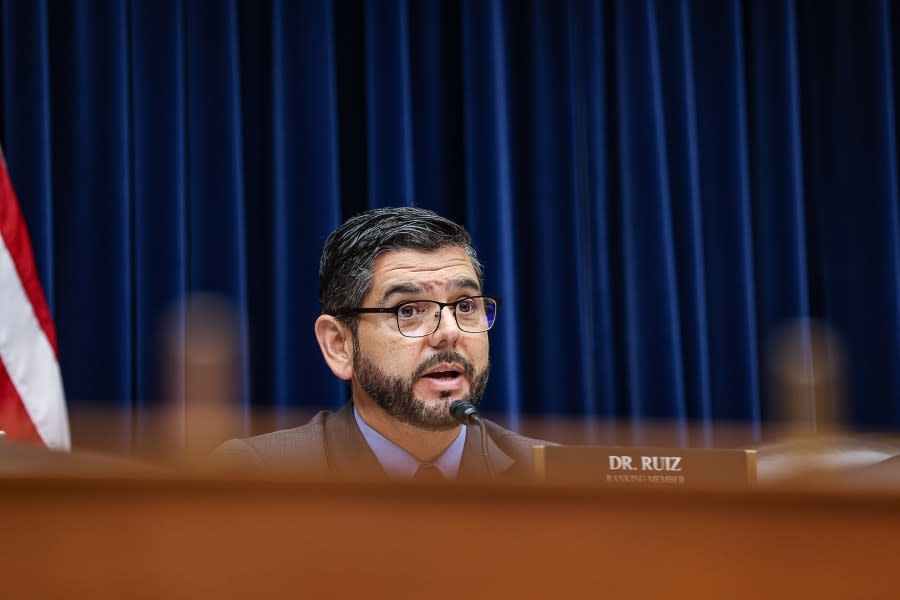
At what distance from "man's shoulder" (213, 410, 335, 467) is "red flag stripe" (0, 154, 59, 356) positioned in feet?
2.68

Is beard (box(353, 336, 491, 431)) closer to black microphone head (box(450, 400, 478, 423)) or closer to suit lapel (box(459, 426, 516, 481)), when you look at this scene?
suit lapel (box(459, 426, 516, 481))

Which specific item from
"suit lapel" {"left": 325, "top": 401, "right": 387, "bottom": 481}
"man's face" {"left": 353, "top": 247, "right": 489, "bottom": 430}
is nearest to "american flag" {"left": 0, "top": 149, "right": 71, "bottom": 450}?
"suit lapel" {"left": 325, "top": 401, "right": 387, "bottom": 481}

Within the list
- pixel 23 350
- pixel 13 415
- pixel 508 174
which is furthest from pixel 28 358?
pixel 508 174

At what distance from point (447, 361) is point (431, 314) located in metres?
0.10

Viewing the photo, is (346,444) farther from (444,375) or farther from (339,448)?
(444,375)

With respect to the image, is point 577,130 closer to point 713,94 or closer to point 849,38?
point 713,94

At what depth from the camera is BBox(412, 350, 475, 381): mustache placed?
72.6 inches

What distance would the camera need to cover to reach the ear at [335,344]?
197 centimetres

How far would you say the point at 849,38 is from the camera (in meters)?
3.36

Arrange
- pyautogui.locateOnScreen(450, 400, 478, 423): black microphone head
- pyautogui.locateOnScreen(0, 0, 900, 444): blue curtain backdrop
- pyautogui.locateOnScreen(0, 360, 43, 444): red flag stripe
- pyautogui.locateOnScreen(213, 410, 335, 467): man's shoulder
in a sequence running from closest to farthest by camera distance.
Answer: pyautogui.locateOnScreen(450, 400, 478, 423): black microphone head < pyautogui.locateOnScreen(213, 410, 335, 467): man's shoulder < pyautogui.locateOnScreen(0, 360, 43, 444): red flag stripe < pyautogui.locateOnScreen(0, 0, 900, 444): blue curtain backdrop

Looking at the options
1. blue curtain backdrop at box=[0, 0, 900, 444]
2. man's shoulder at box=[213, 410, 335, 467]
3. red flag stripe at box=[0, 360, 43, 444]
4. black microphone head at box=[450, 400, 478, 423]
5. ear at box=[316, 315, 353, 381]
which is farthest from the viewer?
blue curtain backdrop at box=[0, 0, 900, 444]

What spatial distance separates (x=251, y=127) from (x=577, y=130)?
1052 mm

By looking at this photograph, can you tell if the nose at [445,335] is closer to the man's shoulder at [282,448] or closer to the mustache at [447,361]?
the mustache at [447,361]

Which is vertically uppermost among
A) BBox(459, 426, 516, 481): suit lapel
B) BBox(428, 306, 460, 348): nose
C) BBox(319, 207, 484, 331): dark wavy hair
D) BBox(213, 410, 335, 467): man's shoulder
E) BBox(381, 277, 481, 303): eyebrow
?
BBox(319, 207, 484, 331): dark wavy hair
